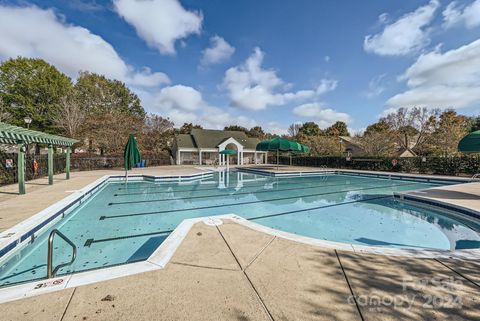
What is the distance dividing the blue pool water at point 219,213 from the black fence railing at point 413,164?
11.9m

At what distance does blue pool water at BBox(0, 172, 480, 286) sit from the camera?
4223mm

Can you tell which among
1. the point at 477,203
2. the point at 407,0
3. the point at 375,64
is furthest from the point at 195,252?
the point at 375,64

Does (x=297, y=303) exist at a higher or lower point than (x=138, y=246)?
higher

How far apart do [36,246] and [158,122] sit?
31.3m

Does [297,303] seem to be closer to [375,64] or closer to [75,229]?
[75,229]

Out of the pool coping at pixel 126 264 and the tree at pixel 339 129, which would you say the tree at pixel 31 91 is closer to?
the pool coping at pixel 126 264

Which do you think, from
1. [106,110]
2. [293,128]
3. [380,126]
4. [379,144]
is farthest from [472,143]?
[293,128]

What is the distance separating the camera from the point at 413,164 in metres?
18.5

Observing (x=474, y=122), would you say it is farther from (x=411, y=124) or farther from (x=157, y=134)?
(x=157, y=134)

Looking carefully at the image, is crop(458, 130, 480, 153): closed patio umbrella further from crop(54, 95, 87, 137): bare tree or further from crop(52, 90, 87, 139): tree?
crop(54, 95, 87, 137): bare tree

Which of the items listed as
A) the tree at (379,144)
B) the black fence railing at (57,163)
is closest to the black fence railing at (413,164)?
→ the tree at (379,144)

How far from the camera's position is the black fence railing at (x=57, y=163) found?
10570mm

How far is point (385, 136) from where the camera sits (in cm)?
2391

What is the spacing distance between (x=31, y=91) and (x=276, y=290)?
4162cm
